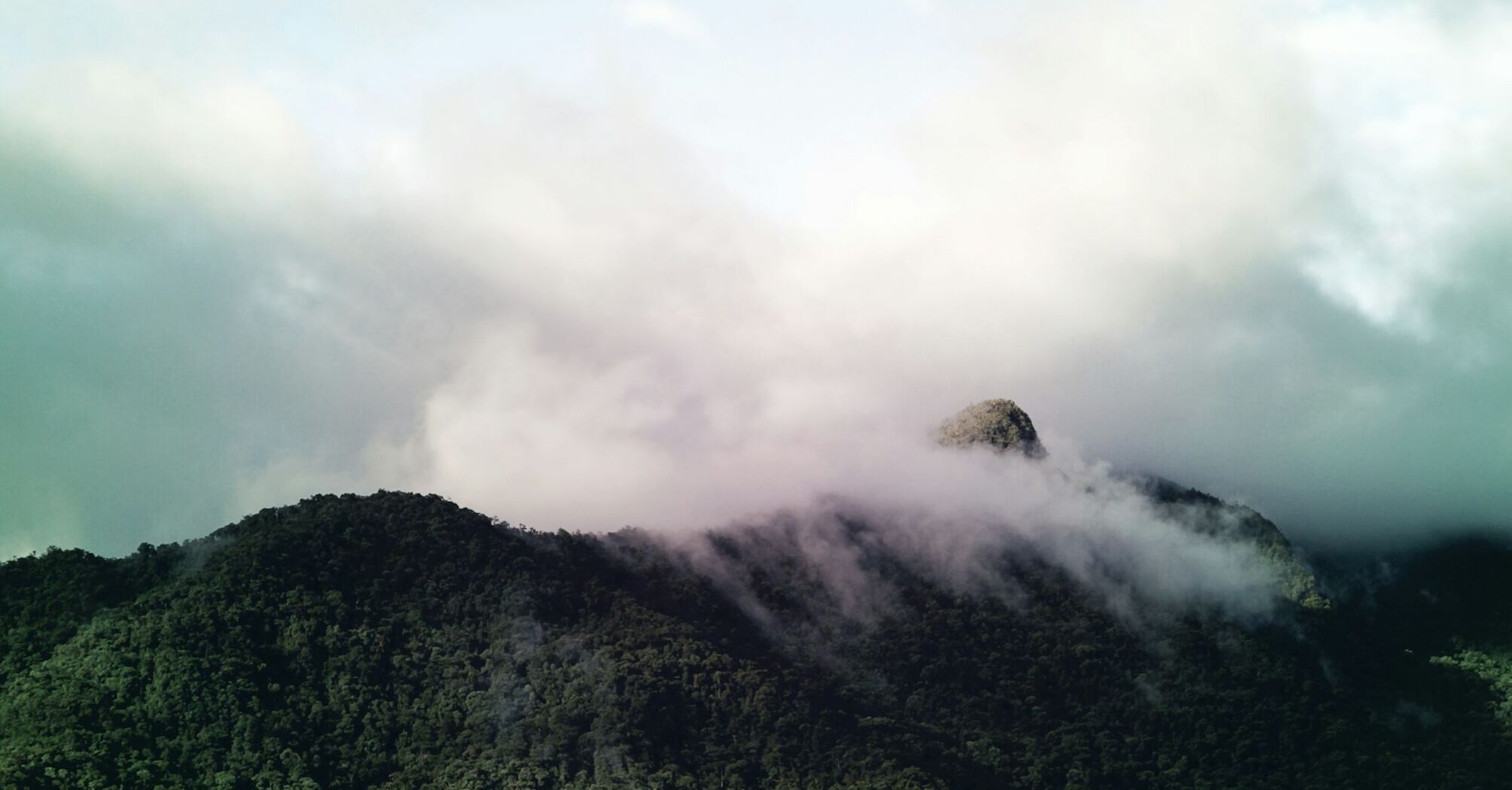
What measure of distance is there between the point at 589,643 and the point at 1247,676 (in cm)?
4206

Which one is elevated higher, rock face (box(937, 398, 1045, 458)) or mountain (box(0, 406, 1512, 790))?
rock face (box(937, 398, 1045, 458))

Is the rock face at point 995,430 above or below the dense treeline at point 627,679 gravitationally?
above

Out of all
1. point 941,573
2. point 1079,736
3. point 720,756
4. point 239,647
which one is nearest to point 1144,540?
point 941,573

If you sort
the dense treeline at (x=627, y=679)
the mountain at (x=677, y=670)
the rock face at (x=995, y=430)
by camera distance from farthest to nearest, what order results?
the rock face at (x=995, y=430) < the mountain at (x=677, y=670) < the dense treeline at (x=627, y=679)

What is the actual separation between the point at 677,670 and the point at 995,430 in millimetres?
43903

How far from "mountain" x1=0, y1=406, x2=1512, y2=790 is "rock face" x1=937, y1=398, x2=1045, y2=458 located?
11145 mm

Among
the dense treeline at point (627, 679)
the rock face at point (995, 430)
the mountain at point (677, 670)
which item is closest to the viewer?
the dense treeline at point (627, 679)

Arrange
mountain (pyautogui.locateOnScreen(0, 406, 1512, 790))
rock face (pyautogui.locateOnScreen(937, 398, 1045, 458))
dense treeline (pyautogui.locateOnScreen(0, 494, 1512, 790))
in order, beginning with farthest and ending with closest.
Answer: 1. rock face (pyautogui.locateOnScreen(937, 398, 1045, 458))
2. mountain (pyautogui.locateOnScreen(0, 406, 1512, 790))
3. dense treeline (pyautogui.locateOnScreen(0, 494, 1512, 790))

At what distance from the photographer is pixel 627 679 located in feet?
265

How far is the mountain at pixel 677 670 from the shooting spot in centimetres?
7356

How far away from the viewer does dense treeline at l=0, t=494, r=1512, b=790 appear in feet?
240

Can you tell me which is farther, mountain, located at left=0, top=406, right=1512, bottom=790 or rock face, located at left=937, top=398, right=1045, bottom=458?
rock face, located at left=937, top=398, right=1045, bottom=458

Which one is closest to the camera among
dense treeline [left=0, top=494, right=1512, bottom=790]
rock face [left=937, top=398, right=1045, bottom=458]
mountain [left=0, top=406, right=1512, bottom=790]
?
dense treeline [left=0, top=494, right=1512, bottom=790]

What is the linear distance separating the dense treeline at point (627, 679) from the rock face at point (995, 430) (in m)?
12.6
